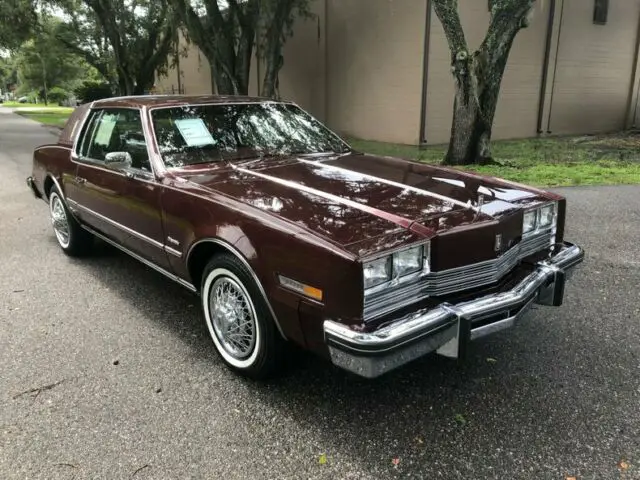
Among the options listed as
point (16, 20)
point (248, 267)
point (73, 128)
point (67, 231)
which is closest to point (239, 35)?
point (16, 20)

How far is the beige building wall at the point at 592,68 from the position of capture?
17359mm

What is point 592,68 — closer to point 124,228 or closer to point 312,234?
point 124,228

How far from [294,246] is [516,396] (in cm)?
148

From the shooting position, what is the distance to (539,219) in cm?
335

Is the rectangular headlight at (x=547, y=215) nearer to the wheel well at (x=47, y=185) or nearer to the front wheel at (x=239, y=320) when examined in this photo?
the front wheel at (x=239, y=320)

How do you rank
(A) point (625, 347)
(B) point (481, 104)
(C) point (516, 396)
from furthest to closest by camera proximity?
(B) point (481, 104) → (A) point (625, 347) → (C) point (516, 396)

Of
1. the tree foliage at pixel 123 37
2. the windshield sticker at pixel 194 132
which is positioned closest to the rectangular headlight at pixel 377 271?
the windshield sticker at pixel 194 132

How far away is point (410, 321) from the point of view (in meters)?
2.49

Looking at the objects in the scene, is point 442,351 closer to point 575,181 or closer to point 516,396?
point 516,396

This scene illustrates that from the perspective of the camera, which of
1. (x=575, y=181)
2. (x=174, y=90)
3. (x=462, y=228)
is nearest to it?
(x=462, y=228)

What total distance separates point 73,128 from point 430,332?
428 centimetres

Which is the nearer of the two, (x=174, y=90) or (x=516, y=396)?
(x=516, y=396)

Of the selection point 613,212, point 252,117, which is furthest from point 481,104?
point 252,117

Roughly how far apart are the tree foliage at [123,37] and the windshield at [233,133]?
61.1ft
